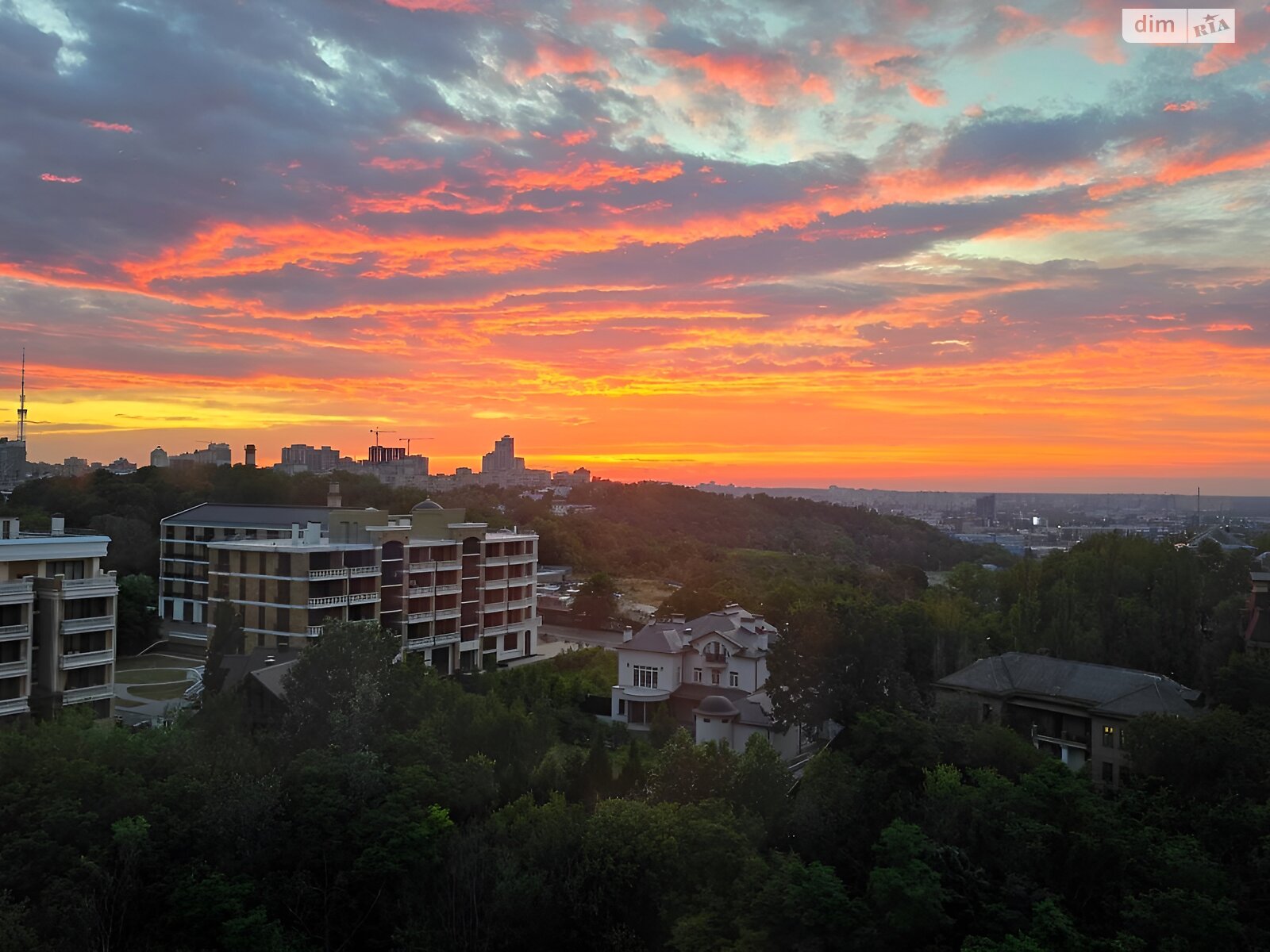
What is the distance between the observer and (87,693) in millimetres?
24672

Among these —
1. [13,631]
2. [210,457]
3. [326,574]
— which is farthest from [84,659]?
[210,457]

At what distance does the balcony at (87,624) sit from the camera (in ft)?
79.5

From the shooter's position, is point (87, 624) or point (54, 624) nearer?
point (54, 624)

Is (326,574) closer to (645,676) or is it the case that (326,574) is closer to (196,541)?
(645,676)

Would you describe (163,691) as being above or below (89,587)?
below

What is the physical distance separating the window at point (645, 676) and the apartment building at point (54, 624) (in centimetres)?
1546

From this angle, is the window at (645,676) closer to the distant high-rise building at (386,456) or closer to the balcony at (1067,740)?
the balcony at (1067,740)

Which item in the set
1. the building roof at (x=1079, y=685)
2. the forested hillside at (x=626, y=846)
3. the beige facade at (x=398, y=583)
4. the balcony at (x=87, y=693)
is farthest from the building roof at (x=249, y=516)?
the building roof at (x=1079, y=685)

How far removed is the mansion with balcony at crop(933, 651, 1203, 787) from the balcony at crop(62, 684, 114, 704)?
22.9 metres

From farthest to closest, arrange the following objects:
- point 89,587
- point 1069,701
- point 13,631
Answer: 1. point 89,587
2. point 1069,701
3. point 13,631

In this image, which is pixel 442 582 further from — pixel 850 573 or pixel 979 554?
pixel 979 554

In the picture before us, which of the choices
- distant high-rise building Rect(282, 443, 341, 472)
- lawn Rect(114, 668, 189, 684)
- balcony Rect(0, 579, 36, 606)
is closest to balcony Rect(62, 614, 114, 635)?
balcony Rect(0, 579, 36, 606)

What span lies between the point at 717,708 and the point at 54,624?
17993 mm

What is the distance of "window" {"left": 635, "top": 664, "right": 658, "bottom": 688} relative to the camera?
30.1m
